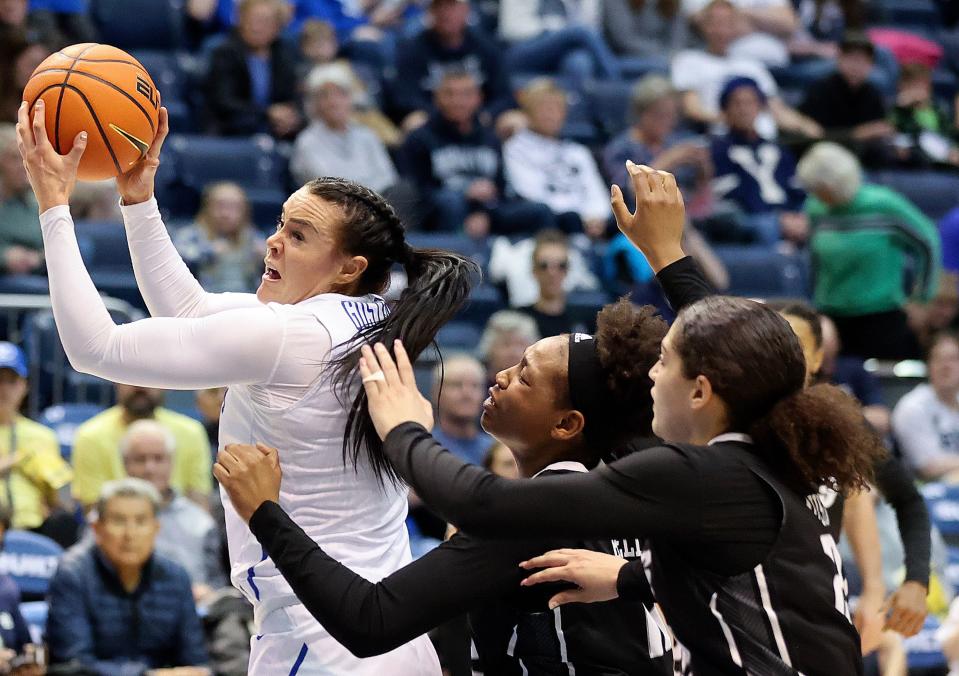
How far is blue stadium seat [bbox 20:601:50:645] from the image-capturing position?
6410 millimetres

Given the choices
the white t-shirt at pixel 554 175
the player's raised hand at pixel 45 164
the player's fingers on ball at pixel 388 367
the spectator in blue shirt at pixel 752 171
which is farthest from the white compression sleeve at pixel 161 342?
the spectator in blue shirt at pixel 752 171

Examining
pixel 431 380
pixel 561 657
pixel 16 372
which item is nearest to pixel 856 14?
pixel 431 380

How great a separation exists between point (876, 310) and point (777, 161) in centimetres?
191

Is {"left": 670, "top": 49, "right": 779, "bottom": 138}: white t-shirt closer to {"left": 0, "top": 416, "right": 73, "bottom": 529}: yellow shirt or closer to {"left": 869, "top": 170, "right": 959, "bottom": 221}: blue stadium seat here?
{"left": 869, "top": 170, "right": 959, "bottom": 221}: blue stadium seat

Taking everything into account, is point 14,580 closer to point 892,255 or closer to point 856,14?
point 892,255

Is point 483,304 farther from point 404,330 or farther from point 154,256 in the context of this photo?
point 404,330

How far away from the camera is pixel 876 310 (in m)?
9.29

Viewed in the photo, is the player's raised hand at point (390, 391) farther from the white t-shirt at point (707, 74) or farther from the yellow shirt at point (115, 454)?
the white t-shirt at point (707, 74)

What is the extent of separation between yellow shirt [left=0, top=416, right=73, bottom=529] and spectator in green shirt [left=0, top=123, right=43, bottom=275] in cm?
120

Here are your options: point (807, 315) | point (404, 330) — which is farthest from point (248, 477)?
point (807, 315)

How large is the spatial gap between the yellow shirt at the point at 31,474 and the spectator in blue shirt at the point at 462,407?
1809mm

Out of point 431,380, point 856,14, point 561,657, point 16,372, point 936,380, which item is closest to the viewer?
point 561,657

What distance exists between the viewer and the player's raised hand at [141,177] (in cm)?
340

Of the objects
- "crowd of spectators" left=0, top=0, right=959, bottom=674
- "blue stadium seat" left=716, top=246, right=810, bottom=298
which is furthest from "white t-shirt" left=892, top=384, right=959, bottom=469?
"blue stadium seat" left=716, top=246, right=810, bottom=298
